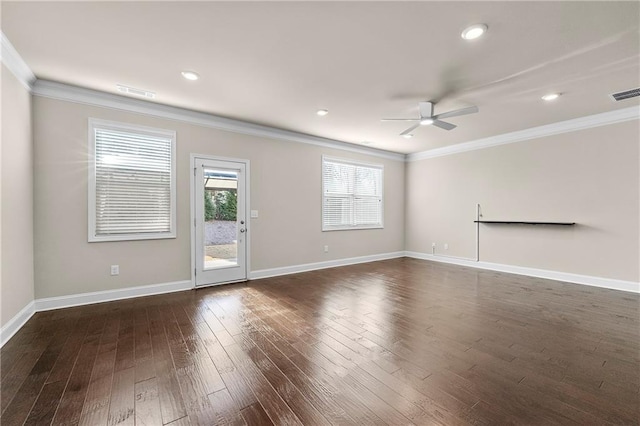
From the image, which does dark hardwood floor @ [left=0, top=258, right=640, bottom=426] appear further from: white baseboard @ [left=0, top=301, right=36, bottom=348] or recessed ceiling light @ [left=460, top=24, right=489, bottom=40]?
recessed ceiling light @ [left=460, top=24, right=489, bottom=40]

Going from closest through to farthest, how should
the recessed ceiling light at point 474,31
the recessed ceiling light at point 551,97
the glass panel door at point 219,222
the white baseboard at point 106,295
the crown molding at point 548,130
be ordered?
the recessed ceiling light at point 474,31, the white baseboard at point 106,295, the recessed ceiling light at point 551,97, the crown molding at point 548,130, the glass panel door at point 219,222

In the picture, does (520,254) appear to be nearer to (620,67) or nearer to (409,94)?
(620,67)

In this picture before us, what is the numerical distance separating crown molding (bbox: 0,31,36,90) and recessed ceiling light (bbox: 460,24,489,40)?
4.16 metres

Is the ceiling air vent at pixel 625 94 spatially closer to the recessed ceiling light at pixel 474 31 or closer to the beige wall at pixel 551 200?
the beige wall at pixel 551 200

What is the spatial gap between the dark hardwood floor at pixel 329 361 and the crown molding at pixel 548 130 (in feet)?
9.29

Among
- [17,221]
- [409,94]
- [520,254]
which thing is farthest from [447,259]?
[17,221]

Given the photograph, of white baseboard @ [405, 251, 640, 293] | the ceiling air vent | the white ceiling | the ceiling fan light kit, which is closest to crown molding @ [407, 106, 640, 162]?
the white ceiling

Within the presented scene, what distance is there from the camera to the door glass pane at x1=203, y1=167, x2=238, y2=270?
15.0 ft

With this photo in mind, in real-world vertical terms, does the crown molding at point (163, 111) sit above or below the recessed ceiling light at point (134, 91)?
below

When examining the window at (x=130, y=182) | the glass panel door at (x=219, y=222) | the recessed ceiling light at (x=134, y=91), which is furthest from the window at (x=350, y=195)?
the recessed ceiling light at (x=134, y=91)

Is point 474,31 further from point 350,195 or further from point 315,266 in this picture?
point 315,266

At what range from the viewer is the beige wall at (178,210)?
3428mm

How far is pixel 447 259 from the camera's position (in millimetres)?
6637

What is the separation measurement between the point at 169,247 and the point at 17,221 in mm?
1665
